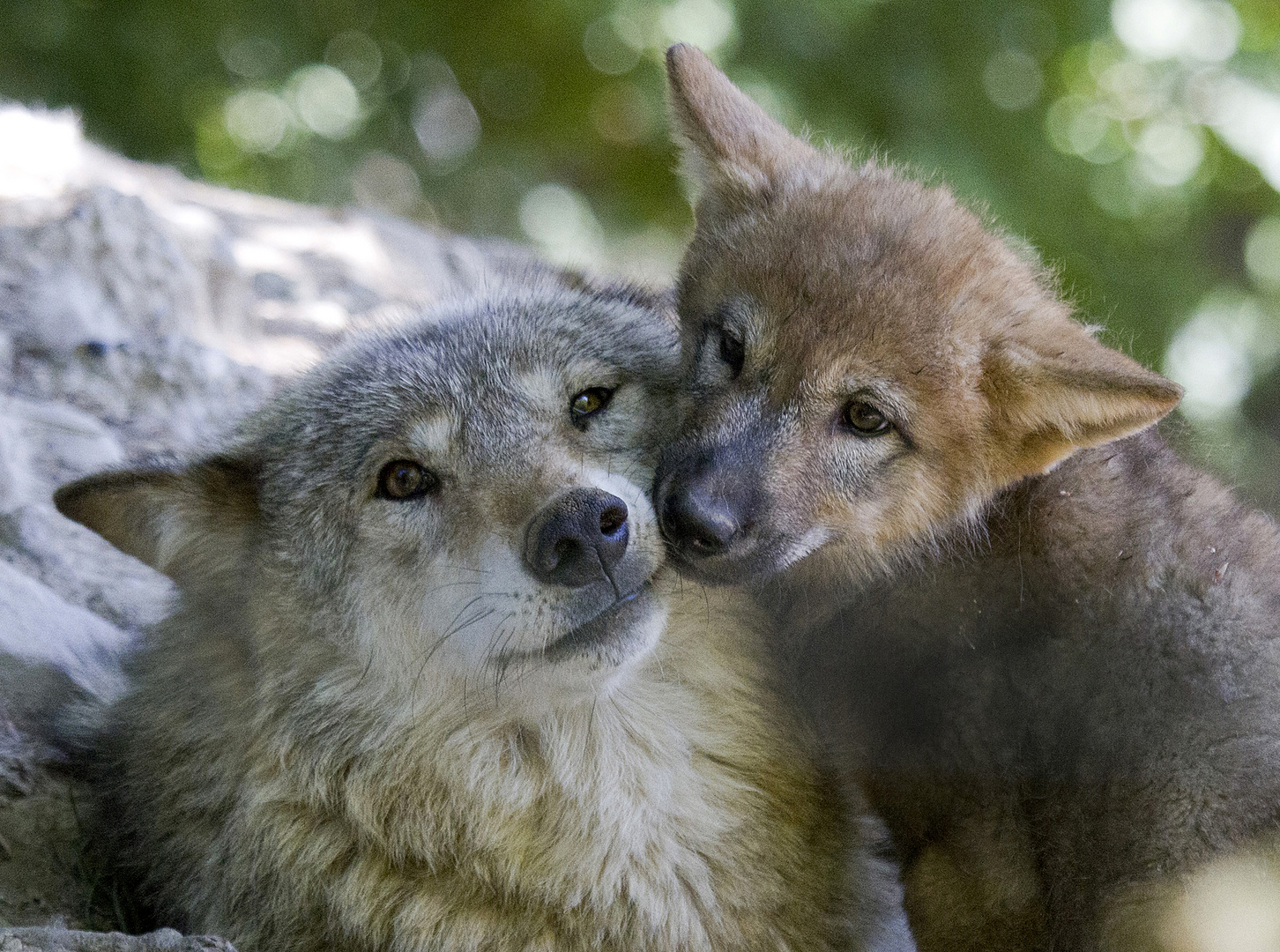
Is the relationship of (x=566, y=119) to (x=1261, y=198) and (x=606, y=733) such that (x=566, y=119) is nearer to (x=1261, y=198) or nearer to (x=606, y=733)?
(x=1261, y=198)

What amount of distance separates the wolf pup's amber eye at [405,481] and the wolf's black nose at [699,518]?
511 mm

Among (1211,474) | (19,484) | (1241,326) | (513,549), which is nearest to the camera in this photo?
(513,549)

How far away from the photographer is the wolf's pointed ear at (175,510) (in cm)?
270

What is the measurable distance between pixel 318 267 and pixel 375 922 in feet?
11.8

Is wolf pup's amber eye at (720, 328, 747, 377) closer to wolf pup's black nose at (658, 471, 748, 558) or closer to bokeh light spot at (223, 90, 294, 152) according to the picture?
wolf pup's black nose at (658, 471, 748, 558)

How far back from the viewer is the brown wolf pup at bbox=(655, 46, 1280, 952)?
2482mm

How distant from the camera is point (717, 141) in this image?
11.0 ft

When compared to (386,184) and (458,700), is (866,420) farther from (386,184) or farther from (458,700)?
(386,184)

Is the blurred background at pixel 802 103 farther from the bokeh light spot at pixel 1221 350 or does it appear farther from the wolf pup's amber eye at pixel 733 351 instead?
the wolf pup's amber eye at pixel 733 351

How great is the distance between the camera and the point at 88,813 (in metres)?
3.10

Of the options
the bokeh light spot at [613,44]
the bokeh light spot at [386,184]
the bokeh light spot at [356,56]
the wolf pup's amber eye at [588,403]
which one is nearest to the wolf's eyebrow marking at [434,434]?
the wolf pup's amber eye at [588,403]

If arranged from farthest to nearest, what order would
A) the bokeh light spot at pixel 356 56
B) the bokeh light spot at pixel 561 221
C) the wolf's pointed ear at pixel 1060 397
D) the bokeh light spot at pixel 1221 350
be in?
the bokeh light spot at pixel 561 221 → the bokeh light spot at pixel 356 56 → the bokeh light spot at pixel 1221 350 → the wolf's pointed ear at pixel 1060 397

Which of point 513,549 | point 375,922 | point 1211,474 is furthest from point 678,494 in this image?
point 1211,474

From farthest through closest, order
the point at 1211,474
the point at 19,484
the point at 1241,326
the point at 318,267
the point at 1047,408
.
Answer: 1. the point at 1241,326
2. the point at 318,267
3. the point at 19,484
4. the point at 1211,474
5. the point at 1047,408
